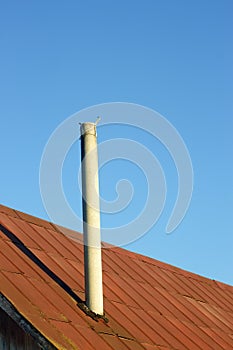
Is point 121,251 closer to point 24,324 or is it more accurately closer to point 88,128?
point 88,128

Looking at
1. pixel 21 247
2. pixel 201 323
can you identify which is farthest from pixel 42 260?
pixel 201 323

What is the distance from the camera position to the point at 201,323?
13.0 metres

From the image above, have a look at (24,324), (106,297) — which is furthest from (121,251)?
(24,324)

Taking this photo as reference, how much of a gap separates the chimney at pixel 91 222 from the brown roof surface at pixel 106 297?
20cm

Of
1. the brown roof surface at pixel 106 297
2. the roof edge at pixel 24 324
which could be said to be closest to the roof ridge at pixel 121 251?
the brown roof surface at pixel 106 297

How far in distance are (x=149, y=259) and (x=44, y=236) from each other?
359cm

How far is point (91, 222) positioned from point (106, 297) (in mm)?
1140

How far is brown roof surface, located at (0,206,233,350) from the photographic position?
936 centimetres

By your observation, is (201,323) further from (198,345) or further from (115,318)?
(115,318)

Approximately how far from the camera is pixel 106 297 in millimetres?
11438

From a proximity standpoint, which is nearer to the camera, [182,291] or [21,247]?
[21,247]

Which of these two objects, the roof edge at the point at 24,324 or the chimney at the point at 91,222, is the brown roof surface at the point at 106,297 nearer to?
the roof edge at the point at 24,324

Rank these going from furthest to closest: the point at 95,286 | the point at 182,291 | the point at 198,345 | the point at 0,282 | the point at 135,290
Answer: the point at 182,291, the point at 135,290, the point at 198,345, the point at 95,286, the point at 0,282

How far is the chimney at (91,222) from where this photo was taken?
10.5 meters
